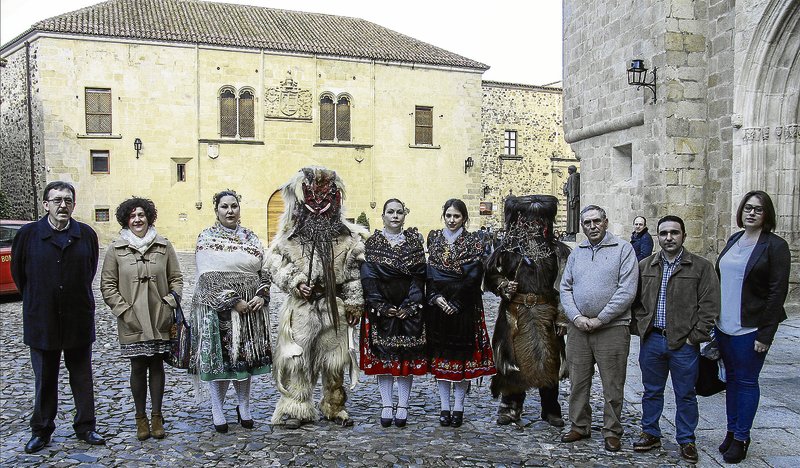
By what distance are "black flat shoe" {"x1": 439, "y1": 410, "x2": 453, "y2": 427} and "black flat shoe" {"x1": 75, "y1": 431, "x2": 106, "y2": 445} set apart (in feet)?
7.84

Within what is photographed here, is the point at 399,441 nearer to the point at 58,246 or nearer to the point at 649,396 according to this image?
the point at 649,396

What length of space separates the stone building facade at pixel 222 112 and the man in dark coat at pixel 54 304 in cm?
2152

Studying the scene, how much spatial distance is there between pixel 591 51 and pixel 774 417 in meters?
9.36

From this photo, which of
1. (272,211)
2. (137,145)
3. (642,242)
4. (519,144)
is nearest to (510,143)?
(519,144)

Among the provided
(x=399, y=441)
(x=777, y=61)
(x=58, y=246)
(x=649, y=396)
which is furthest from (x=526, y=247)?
(x=777, y=61)

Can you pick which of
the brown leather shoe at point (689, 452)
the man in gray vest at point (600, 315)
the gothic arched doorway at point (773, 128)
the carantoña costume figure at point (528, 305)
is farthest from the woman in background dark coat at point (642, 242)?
the brown leather shoe at point (689, 452)

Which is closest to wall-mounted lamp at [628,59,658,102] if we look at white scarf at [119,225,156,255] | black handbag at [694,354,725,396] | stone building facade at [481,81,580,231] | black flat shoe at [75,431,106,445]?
black handbag at [694,354,725,396]

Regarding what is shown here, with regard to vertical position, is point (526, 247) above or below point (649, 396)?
above

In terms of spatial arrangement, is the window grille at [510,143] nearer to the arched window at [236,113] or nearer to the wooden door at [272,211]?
the wooden door at [272,211]

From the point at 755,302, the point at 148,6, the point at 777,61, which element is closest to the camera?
the point at 755,302

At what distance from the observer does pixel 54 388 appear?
4695mm

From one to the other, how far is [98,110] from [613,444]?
80.3ft

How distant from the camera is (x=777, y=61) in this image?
9.25 meters

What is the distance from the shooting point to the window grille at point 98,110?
81.2 ft
